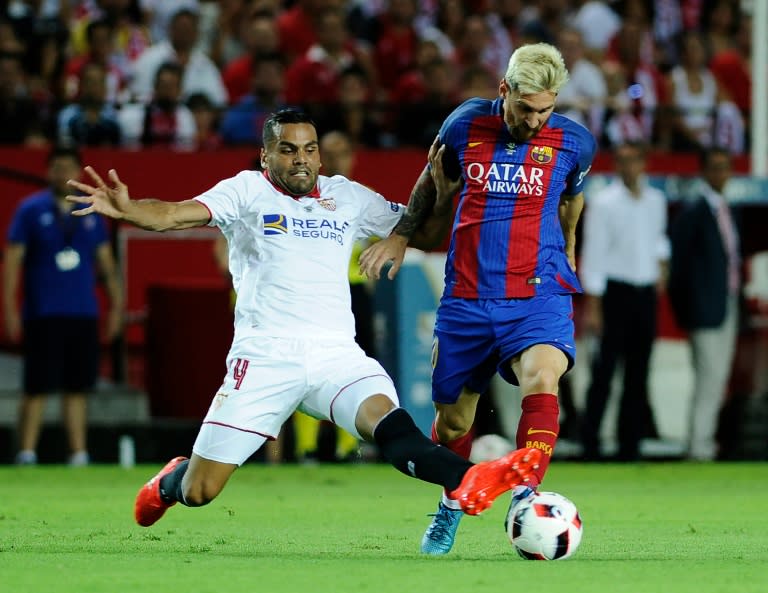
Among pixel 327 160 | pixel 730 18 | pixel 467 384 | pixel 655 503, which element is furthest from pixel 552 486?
pixel 730 18

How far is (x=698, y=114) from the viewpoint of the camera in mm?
16547

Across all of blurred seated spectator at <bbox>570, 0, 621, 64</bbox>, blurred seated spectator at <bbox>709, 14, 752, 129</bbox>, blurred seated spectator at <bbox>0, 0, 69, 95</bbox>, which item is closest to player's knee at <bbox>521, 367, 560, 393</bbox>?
blurred seated spectator at <bbox>0, 0, 69, 95</bbox>

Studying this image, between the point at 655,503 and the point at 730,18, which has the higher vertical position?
the point at 730,18

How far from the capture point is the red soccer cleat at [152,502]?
768 centimetres

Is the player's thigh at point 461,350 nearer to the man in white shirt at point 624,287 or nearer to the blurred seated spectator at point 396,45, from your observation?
the man in white shirt at point 624,287

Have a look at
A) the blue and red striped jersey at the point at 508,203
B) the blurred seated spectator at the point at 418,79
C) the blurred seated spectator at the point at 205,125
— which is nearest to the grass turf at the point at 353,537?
the blue and red striped jersey at the point at 508,203

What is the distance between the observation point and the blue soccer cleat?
726cm

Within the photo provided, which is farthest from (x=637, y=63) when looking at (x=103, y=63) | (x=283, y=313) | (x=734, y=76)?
(x=283, y=313)

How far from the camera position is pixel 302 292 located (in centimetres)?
730

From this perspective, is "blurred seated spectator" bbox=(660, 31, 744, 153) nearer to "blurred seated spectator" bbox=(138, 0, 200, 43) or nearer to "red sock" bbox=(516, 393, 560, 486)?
"blurred seated spectator" bbox=(138, 0, 200, 43)

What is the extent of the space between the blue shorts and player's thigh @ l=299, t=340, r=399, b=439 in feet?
1.81

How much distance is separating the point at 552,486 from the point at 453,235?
4.05m

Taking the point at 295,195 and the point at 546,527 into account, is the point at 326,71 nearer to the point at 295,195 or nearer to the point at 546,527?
the point at 295,195

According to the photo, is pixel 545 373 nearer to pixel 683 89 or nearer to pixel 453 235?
pixel 453 235
